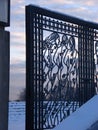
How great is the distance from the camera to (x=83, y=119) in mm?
5562

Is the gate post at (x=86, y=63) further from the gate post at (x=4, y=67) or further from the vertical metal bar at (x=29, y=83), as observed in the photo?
the gate post at (x=4, y=67)

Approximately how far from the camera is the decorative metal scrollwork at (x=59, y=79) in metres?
9.09

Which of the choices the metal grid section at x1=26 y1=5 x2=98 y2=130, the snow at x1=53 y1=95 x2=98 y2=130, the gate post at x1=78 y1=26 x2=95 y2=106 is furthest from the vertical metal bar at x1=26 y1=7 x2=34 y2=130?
the snow at x1=53 y1=95 x2=98 y2=130

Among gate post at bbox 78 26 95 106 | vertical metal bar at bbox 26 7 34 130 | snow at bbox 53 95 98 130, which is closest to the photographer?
snow at bbox 53 95 98 130

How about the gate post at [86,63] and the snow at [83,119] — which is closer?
the snow at [83,119]

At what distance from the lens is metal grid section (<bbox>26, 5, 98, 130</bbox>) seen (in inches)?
339

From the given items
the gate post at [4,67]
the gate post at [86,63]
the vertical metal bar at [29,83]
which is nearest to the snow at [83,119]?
the vertical metal bar at [29,83]

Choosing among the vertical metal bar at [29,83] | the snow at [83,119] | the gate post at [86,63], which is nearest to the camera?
the snow at [83,119]

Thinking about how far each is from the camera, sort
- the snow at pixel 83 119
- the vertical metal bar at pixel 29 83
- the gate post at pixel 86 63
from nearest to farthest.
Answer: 1. the snow at pixel 83 119
2. the vertical metal bar at pixel 29 83
3. the gate post at pixel 86 63

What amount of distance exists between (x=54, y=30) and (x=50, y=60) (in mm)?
Answer: 679

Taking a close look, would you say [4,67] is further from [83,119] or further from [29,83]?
[83,119]

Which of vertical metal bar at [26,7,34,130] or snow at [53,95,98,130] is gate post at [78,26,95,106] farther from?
snow at [53,95,98,130]

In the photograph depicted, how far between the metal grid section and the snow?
278cm

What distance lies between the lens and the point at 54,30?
9.41 meters
